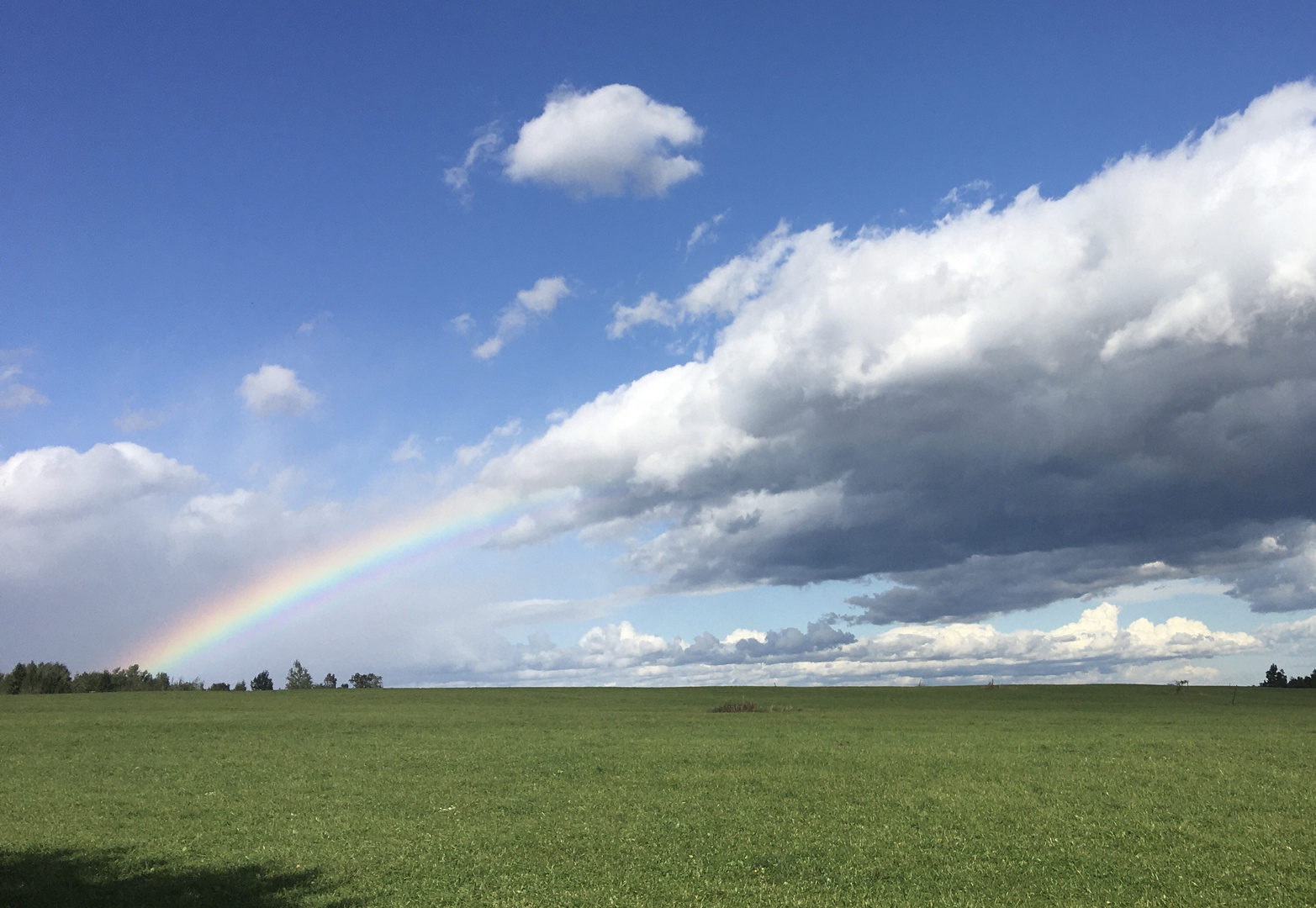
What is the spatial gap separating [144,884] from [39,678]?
590 ft

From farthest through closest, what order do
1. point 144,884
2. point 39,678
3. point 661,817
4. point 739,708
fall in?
1. point 39,678
2. point 739,708
3. point 661,817
4. point 144,884

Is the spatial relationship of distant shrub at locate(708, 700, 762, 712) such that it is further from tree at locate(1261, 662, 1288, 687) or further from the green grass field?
tree at locate(1261, 662, 1288, 687)

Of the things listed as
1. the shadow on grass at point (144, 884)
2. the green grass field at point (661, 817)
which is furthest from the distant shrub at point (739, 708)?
the shadow on grass at point (144, 884)

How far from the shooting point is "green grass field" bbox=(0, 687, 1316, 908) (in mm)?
18266

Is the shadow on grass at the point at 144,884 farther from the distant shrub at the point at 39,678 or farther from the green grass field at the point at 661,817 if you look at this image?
the distant shrub at the point at 39,678

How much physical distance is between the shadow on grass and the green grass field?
0.09 meters

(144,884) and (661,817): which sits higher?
(144,884)

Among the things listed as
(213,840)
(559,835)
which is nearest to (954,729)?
(559,835)

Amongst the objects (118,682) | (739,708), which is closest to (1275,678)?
(739,708)

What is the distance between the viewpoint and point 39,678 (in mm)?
160000

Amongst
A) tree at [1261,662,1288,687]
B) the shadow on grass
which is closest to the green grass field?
the shadow on grass

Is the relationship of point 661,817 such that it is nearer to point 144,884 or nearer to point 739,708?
point 144,884

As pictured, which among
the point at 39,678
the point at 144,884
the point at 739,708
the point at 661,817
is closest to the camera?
the point at 144,884

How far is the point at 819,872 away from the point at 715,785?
1289 centimetres
